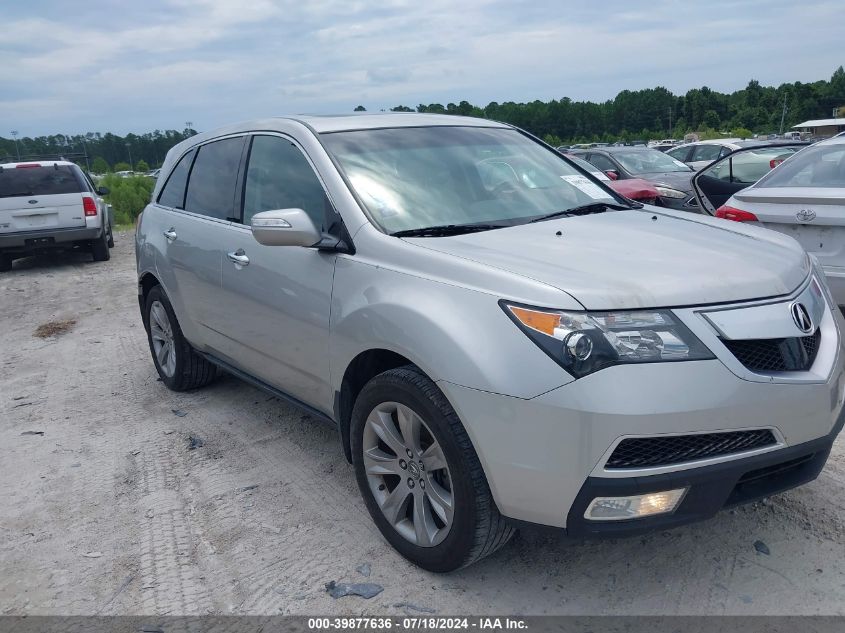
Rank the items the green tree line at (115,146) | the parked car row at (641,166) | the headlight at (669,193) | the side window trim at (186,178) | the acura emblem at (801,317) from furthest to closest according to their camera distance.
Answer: the green tree line at (115,146) → the parked car row at (641,166) → the headlight at (669,193) → the side window trim at (186,178) → the acura emblem at (801,317)

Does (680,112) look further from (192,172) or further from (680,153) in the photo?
(192,172)

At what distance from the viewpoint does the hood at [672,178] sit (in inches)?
478

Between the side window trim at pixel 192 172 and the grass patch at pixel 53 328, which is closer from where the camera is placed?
the side window trim at pixel 192 172

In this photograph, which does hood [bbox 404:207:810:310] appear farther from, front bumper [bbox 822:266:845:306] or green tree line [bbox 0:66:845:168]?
green tree line [bbox 0:66:845:168]

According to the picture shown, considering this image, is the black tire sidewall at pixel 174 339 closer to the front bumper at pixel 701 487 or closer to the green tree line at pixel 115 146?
the front bumper at pixel 701 487

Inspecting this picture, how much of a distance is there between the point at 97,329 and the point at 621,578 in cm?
648

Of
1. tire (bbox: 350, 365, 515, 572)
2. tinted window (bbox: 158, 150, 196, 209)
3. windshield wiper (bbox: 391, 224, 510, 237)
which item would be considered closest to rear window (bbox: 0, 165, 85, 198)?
tinted window (bbox: 158, 150, 196, 209)

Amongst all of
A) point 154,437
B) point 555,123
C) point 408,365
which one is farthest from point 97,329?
point 555,123

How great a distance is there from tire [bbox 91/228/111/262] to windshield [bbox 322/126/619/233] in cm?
1015

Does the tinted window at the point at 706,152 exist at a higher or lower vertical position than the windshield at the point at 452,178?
higher

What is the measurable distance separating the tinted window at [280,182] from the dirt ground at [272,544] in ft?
4.48

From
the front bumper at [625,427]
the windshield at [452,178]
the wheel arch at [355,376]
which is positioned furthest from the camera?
the windshield at [452,178]

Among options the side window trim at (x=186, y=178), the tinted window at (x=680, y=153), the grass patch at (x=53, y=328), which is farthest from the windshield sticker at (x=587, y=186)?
the tinted window at (x=680, y=153)

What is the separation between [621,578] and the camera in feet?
9.50
